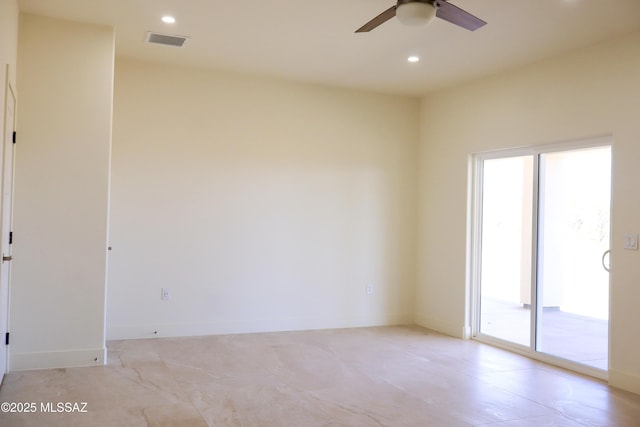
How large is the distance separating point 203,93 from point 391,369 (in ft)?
11.1

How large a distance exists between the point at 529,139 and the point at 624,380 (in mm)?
2251

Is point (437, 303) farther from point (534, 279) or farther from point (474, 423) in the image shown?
point (474, 423)

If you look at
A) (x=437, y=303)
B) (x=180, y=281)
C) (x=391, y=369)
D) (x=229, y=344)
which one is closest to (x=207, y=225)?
(x=180, y=281)

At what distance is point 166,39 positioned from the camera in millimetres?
4590

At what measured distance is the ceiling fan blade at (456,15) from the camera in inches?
119

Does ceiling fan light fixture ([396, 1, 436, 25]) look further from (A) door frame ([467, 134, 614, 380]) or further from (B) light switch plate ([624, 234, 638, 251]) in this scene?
(B) light switch plate ([624, 234, 638, 251])

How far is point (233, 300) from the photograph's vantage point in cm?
566

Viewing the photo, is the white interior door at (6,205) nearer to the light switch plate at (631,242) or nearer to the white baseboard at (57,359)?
the white baseboard at (57,359)

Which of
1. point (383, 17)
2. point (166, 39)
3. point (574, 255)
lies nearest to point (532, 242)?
point (574, 255)

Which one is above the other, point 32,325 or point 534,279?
point 534,279

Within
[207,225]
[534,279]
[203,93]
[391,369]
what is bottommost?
[391,369]

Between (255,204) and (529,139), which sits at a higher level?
(529,139)

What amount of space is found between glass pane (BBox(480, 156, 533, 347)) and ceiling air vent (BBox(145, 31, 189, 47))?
3.40 meters

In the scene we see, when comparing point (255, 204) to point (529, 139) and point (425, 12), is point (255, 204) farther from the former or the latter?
point (425, 12)
